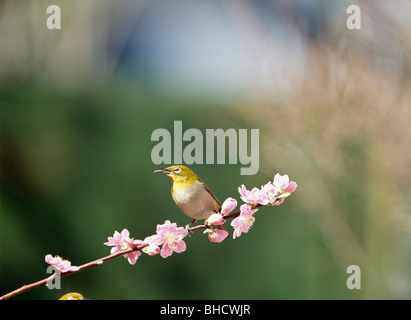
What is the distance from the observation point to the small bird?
44 cm

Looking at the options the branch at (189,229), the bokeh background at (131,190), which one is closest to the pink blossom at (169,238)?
the branch at (189,229)

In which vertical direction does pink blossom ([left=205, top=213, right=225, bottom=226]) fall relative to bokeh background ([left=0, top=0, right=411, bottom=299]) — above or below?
below

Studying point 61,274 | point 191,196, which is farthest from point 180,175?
point 61,274

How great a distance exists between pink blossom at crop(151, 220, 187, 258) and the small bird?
0.05 meters

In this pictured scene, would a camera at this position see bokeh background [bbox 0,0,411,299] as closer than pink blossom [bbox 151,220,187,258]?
No

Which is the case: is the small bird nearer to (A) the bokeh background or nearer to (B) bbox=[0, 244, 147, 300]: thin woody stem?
(B) bbox=[0, 244, 147, 300]: thin woody stem

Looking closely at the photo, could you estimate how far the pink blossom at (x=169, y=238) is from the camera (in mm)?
381

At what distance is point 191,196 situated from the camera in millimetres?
446

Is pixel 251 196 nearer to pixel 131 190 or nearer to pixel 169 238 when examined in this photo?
pixel 169 238

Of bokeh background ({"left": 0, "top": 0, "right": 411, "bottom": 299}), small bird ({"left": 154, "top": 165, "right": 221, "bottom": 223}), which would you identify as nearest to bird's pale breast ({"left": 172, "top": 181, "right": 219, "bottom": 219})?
small bird ({"left": 154, "top": 165, "right": 221, "bottom": 223})

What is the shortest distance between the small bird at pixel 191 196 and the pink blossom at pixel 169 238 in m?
0.05

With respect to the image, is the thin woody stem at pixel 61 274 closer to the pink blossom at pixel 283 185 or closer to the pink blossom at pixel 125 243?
the pink blossom at pixel 125 243

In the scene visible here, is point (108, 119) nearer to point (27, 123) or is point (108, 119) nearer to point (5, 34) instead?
point (27, 123)
